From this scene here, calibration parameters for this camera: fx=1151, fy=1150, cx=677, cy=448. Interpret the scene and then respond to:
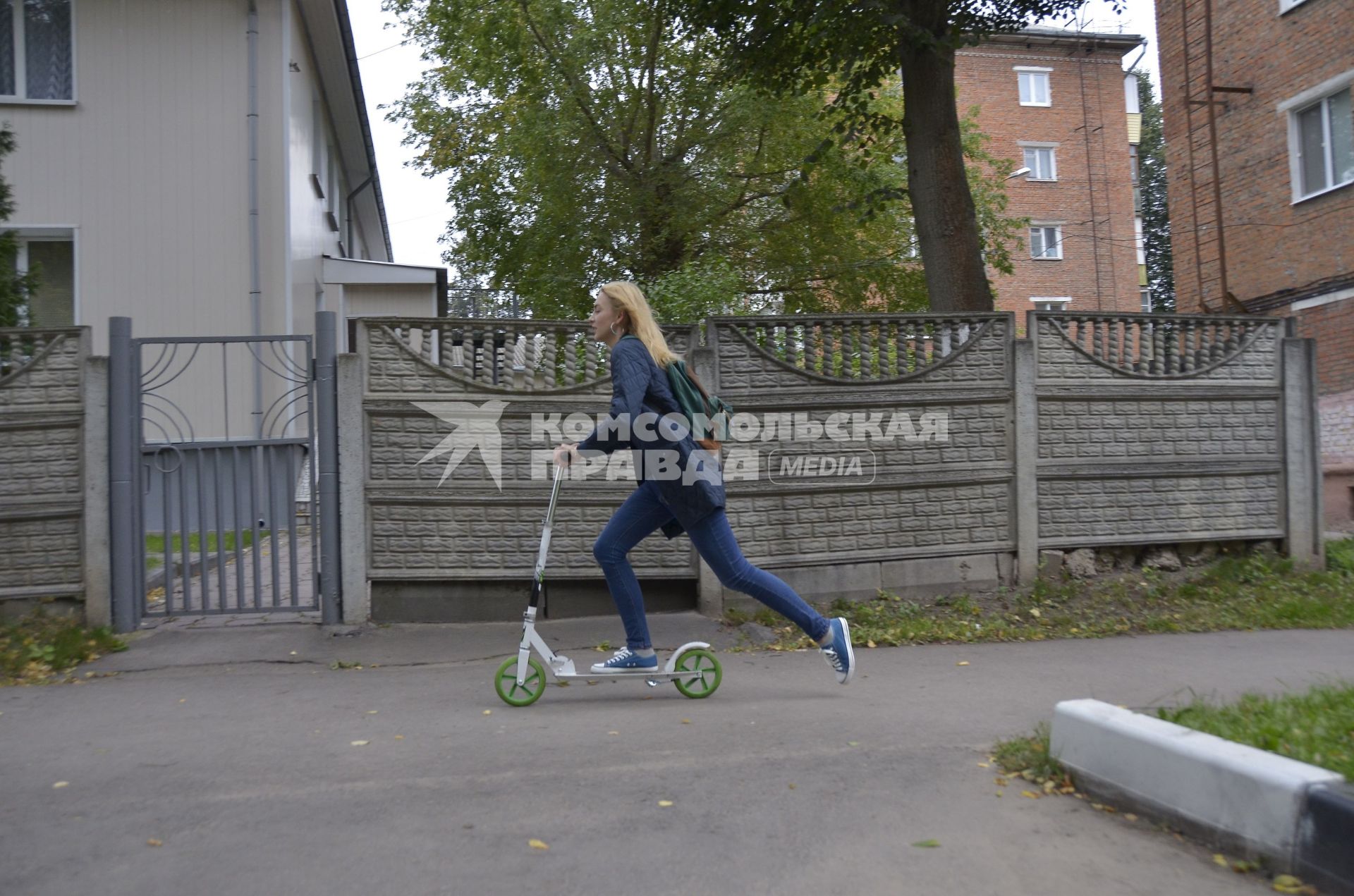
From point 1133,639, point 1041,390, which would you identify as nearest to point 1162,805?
point 1133,639

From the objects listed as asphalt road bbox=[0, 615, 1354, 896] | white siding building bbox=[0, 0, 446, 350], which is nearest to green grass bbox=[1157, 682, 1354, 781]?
asphalt road bbox=[0, 615, 1354, 896]

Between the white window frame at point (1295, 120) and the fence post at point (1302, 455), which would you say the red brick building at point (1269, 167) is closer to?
the white window frame at point (1295, 120)

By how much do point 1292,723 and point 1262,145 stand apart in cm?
1595

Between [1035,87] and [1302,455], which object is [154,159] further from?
[1035,87]

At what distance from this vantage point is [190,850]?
361cm

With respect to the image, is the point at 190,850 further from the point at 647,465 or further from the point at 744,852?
the point at 647,465

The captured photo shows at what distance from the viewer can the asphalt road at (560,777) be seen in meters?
3.43

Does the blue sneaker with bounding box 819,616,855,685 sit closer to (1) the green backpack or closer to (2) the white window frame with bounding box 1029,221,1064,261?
(1) the green backpack

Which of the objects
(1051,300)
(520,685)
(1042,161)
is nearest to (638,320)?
(520,685)

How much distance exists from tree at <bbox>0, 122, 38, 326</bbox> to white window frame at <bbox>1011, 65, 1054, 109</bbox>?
34.8 meters

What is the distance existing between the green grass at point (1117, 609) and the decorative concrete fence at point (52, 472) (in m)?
4.00

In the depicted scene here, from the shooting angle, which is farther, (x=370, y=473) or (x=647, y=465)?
(x=370, y=473)

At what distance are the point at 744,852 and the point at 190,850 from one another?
174 centimetres

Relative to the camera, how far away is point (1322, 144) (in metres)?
16.7
